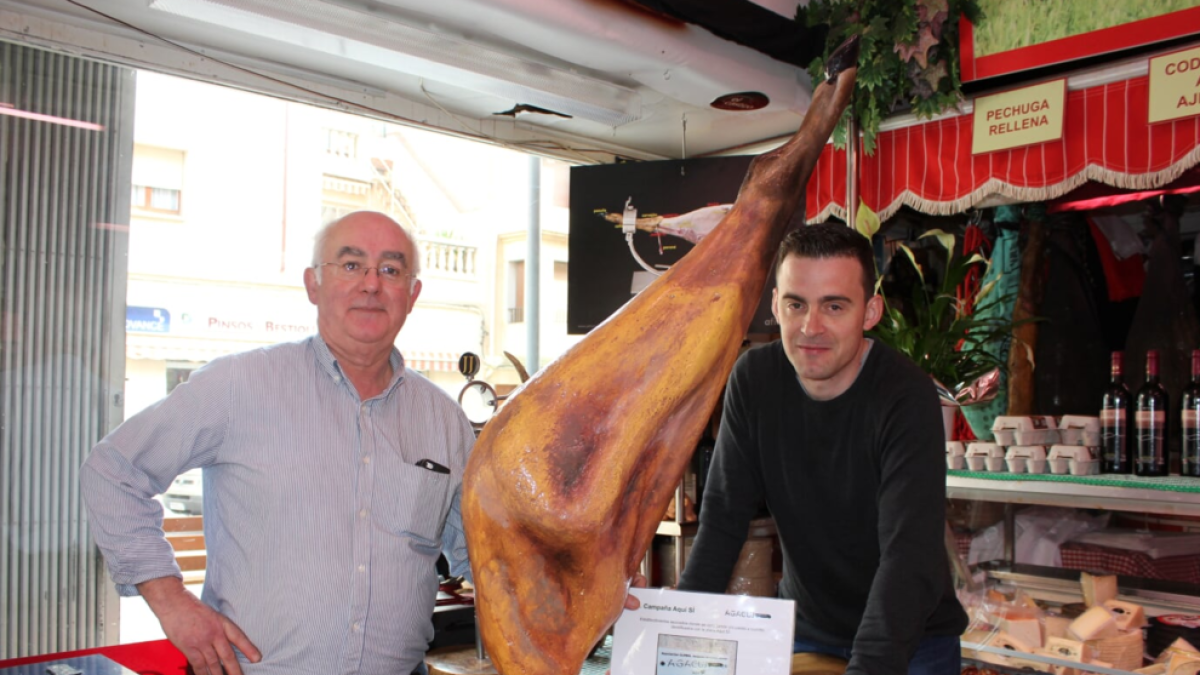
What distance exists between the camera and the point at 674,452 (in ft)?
2.94

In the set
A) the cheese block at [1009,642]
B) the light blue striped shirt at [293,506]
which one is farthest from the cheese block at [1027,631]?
the light blue striped shirt at [293,506]

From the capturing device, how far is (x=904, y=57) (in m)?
3.61

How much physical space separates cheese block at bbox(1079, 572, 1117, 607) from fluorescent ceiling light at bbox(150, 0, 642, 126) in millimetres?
2685

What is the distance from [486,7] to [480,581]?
106 inches

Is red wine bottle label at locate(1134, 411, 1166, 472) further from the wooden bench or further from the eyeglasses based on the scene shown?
the wooden bench

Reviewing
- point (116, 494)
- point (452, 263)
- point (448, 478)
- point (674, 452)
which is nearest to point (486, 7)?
point (448, 478)

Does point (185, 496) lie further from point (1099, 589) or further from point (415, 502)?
point (1099, 589)

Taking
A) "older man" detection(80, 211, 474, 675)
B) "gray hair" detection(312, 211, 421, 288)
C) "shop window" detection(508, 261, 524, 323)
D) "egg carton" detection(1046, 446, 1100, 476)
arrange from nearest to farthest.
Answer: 1. "older man" detection(80, 211, 474, 675)
2. "gray hair" detection(312, 211, 421, 288)
3. "egg carton" detection(1046, 446, 1100, 476)
4. "shop window" detection(508, 261, 524, 323)

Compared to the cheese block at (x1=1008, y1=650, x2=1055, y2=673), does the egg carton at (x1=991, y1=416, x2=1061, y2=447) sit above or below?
above

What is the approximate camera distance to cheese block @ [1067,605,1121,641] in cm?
270

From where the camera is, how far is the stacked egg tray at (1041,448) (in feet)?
9.84

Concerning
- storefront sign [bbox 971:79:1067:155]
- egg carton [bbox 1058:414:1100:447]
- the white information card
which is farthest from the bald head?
storefront sign [bbox 971:79:1067:155]

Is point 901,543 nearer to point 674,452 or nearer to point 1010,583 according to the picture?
point 674,452

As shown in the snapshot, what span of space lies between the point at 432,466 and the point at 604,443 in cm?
125
